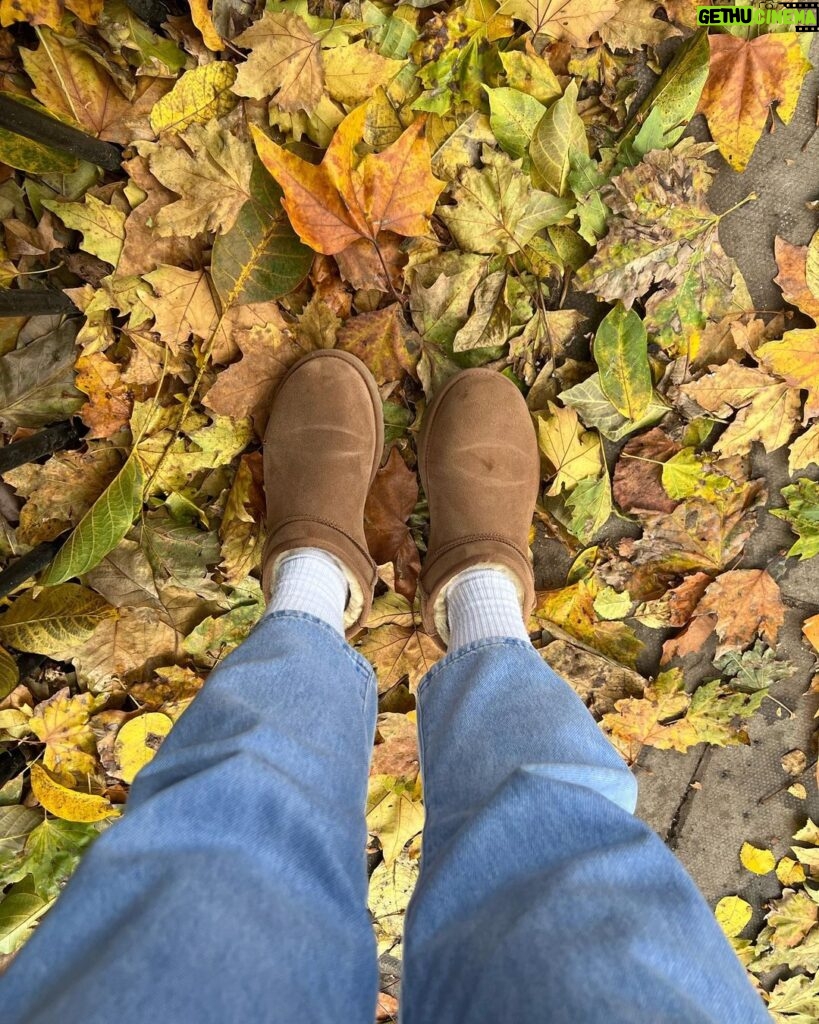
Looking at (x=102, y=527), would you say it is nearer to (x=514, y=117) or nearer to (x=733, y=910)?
(x=514, y=117)

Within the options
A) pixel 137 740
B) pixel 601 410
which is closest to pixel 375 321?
pixel 601 410

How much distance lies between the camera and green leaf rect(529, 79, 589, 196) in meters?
1.06

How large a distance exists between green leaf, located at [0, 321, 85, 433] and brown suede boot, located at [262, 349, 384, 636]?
331 millimetres

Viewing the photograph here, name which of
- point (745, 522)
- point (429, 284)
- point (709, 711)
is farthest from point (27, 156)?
point (709, 711)

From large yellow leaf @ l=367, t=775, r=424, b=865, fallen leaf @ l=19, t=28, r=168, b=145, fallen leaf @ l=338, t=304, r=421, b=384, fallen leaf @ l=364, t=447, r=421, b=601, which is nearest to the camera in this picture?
fallen leaf @ l=19, t=28, r=168, b=145

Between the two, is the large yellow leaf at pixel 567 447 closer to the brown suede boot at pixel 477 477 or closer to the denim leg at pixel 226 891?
the brown suede boot at pixel 477 477

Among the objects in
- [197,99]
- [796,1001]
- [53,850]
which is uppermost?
[197,99]

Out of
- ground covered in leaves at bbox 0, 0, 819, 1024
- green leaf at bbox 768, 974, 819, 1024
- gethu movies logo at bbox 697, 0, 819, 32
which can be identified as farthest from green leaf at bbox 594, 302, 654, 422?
green leaf at bbox 768, 974, 819, 1024

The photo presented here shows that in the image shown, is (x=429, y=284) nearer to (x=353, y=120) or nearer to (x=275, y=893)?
(x=353, y=120)

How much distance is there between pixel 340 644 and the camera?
0.87m

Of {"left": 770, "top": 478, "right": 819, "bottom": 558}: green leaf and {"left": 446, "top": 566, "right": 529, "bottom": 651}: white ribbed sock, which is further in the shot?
{"left": 770, "top": 478, "right": 819, "bottom": 558}: green leaf

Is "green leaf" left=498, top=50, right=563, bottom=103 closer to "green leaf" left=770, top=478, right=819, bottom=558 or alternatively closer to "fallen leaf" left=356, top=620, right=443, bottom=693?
"green leaf" left=770, top=478, right=819, bottom=558

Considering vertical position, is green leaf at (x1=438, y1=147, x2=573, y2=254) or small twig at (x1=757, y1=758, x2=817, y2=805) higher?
green leaf at (x1=438, y1=147, x2=573, y2=254)

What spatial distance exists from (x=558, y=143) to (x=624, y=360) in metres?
0.36
